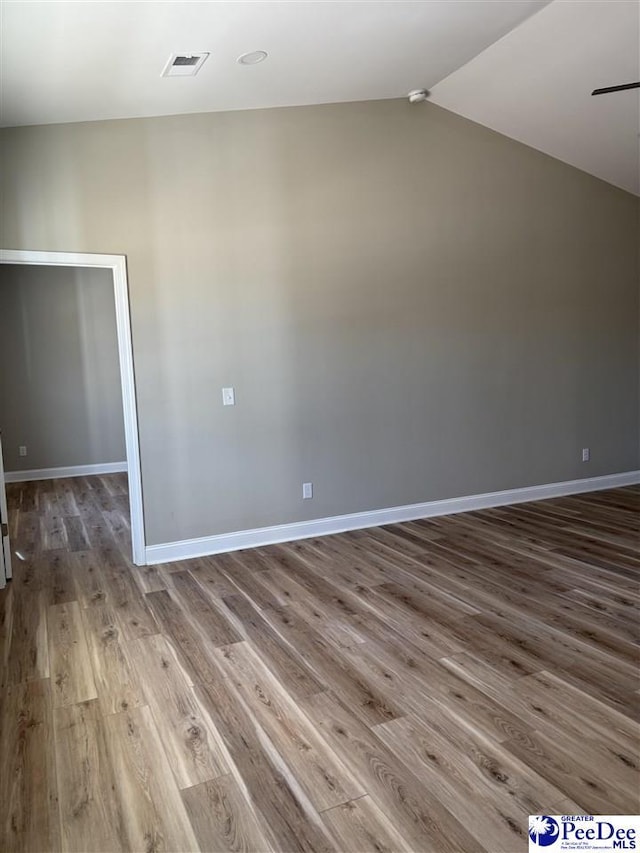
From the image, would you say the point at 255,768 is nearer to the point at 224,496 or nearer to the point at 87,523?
the point at 224,496

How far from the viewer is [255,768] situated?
205cm

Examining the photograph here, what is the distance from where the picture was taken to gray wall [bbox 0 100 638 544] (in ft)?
13.0

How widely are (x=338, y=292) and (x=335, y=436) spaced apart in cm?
112

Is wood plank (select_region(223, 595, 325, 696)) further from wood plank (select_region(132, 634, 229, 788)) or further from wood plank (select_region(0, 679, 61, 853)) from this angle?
wood plank (select_region(0, 679, 61, 853))

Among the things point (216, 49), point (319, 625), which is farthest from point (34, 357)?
point (319, 625)

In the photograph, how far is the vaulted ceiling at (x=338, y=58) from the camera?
271cm

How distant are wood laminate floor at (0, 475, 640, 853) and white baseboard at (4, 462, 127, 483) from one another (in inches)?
128

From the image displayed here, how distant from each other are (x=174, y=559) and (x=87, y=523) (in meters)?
1.55

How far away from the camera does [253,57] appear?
10.8 feet

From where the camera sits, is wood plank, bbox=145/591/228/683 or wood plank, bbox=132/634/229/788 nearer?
wood plank, bbox=132/634/229/788

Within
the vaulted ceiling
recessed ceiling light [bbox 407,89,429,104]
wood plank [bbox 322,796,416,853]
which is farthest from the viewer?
recessed ceiling light [bbox 407,89,429,104]

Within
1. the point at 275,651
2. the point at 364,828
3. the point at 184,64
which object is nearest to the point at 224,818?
the point at 364,828

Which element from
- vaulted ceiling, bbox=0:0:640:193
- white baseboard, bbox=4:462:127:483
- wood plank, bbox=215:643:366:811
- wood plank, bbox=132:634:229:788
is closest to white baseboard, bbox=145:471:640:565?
wood plank, bbox=132:634:229:788

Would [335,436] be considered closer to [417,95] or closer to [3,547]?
[3,547]
